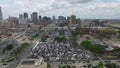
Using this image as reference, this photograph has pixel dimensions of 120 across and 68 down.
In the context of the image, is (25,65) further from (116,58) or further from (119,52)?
(119,52)

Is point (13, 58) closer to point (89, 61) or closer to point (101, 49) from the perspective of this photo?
point (89, 61)

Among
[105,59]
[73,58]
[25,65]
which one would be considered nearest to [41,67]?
[25,65]

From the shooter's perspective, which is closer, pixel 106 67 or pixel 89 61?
pixel 106 67

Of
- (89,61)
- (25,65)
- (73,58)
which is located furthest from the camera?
(73,58)

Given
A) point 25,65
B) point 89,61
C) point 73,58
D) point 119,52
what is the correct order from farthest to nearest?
point 119,52 < point 73,58 < point 89,61 < point 25,65

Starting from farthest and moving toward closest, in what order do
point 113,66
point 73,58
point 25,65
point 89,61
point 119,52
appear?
1. point 119,52
2. point 73,58
3. point 89,61
4. point 25,65
5. point 113,66

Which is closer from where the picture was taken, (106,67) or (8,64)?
(106,67)

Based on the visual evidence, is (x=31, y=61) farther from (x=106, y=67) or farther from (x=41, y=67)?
(x=106, y=67)

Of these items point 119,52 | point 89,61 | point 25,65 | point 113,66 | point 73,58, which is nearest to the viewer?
point 113,66

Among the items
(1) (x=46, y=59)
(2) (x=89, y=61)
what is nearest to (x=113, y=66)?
(2) (x=89, y=61)
